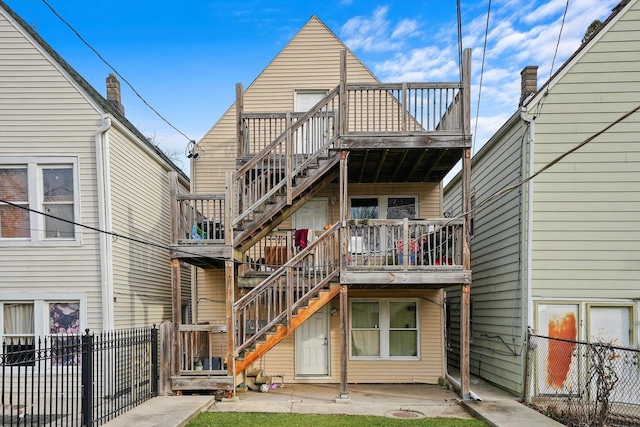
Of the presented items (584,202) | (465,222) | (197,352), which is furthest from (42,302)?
(584,202)

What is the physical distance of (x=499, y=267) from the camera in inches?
388

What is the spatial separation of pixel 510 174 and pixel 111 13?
12494mm

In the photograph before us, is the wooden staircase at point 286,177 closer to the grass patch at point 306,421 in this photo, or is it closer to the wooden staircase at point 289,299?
the wooden staircase at point 289,299

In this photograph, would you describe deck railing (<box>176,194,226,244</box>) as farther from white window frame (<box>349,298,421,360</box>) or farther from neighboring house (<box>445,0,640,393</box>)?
neighboring house (<box>445,0,640,393</box>)

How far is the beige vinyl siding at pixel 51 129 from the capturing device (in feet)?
28.5

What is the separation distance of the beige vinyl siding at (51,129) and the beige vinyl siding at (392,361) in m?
4.51

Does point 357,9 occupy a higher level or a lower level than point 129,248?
higher

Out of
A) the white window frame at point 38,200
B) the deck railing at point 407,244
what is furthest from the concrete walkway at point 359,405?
the white window frame at point 38,200

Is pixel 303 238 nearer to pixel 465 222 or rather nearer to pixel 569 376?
pixel 465 222

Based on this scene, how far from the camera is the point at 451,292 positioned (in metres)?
14.0

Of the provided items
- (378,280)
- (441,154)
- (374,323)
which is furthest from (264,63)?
(374,323)

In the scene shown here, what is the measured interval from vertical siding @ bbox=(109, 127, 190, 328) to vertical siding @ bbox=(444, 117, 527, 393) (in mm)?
8438

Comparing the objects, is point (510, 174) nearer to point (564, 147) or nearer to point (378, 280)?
point (564, 147)

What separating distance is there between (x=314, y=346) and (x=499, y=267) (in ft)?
16.1
